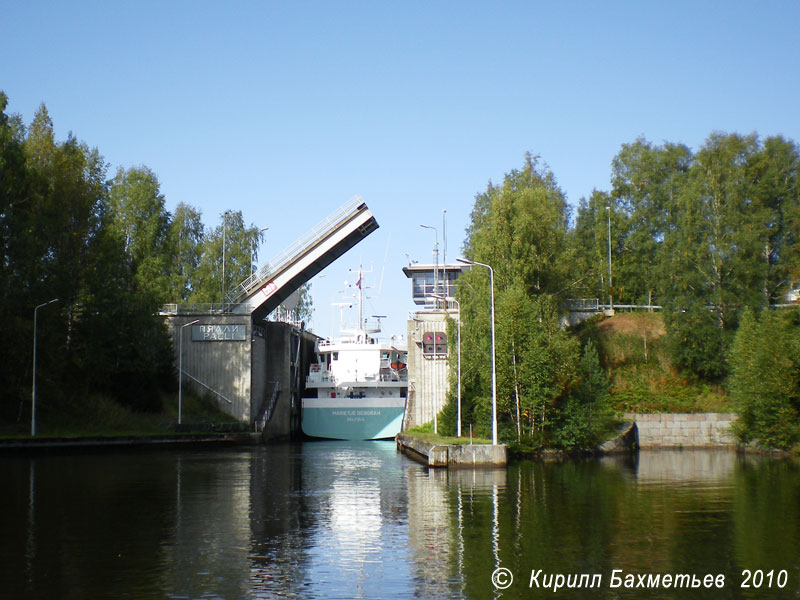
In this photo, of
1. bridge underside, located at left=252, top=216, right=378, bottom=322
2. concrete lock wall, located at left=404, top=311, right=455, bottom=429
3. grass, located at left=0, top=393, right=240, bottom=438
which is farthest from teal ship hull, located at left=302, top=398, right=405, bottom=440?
bridge underside, located at left=252, top=216, right=378, bottom=322

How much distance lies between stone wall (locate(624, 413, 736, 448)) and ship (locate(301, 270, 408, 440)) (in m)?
14.2

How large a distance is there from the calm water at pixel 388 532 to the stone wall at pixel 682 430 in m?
12.4

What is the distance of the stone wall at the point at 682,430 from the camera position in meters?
35.8

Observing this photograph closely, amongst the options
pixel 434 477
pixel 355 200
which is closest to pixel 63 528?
pixel 434 477

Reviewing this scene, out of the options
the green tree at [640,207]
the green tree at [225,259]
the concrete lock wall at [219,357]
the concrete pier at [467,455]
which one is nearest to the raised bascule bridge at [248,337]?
the concrete lock wall at [219,357]

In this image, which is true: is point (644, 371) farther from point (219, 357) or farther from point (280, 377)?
point (219, 357)

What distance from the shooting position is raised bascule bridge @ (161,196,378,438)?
39.6 meters

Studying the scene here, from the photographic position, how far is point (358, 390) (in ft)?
165

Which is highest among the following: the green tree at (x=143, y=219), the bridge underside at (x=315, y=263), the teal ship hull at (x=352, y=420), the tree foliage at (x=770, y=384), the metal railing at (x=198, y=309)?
the green tree at (x=143, y=219)

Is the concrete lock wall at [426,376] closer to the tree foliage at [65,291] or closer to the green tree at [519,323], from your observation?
the green tree at [519,323]

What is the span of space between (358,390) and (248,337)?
9423 millimetres

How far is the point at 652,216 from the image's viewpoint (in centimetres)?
5403

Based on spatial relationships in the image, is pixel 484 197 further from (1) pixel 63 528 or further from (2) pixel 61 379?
(1) pixel 63 528

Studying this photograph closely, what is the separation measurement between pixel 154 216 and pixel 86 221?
49.3 ft
